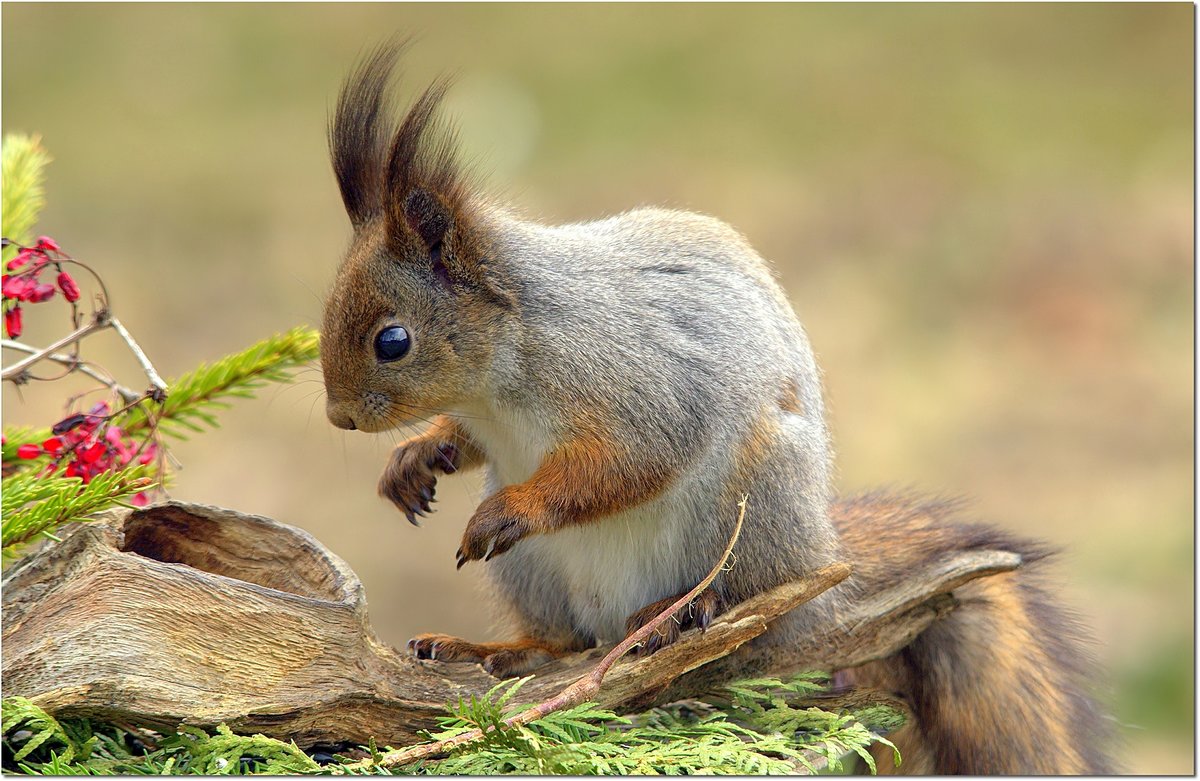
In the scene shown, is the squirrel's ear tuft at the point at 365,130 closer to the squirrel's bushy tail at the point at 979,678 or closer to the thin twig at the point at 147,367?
the thin twig at the point at 147,367

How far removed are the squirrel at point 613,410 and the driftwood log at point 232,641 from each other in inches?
6.2

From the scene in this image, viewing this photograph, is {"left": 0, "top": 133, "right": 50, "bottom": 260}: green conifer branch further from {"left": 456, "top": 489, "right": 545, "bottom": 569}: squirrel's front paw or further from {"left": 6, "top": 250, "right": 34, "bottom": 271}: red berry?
{"left": 456, "top": 489, "right": 545, "bottom": 569}: squirrel's front paw

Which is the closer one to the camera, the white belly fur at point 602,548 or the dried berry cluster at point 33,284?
the dried berry cluster at point 33,284

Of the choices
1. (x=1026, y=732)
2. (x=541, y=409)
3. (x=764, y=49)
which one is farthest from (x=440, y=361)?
(x=764, y=49)

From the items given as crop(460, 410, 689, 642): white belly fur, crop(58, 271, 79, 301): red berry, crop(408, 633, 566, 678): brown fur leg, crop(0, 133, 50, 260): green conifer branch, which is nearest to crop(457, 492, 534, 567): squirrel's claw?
crop(460, 410, 689, 642): white belly fur

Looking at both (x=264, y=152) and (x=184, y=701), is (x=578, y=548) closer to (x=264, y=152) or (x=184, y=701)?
(x=184, y=701)

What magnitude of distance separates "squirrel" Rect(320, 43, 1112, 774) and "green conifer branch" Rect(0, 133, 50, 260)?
0.49 m

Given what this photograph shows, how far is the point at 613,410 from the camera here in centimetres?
175

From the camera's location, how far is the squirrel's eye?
1.78m

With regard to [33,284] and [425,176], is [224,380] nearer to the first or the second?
[33,284]

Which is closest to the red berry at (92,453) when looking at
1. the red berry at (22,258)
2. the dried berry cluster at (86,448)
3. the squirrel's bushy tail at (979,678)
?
the dried berry cluster at (86,448)

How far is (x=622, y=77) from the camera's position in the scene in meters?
6.32

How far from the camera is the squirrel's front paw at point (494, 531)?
1.66m

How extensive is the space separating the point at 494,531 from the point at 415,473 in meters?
0.35
